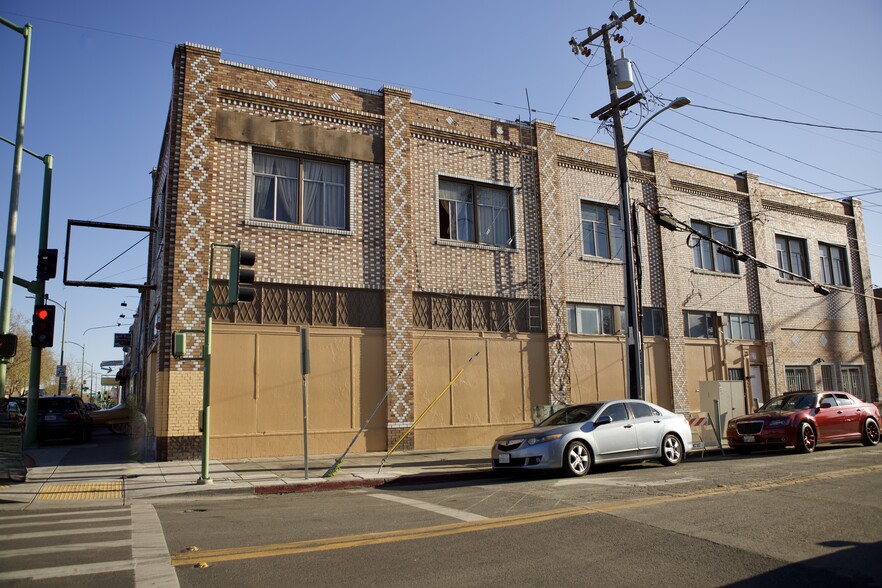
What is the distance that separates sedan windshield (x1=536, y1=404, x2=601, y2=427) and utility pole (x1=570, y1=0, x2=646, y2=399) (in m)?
2.98

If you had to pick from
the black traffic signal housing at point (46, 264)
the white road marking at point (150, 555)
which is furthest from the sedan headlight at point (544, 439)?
the black traffic signal housing at point (46, 264)

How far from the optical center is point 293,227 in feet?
54.6

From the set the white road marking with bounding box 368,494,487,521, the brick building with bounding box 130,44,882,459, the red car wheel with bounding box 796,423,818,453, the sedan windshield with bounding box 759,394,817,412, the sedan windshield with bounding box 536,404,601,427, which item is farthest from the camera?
the sedan windshield with bounding box 759,394,817,412

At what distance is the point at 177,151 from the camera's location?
51.0ft

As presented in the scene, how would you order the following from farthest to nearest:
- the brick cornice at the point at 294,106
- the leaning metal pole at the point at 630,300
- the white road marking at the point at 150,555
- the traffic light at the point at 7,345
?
the brick cornice at the point at 294,106, the leaning metal pole at the point at 630,300, the traffic light at the point at 7,345, the white road marking at the point at 150,555

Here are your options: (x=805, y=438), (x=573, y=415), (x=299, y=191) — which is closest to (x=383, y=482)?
(x=573, y=415)

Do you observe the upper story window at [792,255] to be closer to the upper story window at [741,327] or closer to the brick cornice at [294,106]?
the upper story window at [741,327]

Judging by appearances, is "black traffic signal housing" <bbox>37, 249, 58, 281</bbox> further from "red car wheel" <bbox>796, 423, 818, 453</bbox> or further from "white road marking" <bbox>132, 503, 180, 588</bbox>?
"red car wheel" <bbox>796, 423, 818, 453</bbox>

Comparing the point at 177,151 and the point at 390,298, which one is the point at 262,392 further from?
the point at 177,151

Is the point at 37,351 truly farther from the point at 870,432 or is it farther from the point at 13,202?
the point at 870,432

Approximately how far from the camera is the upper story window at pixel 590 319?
2102 cm

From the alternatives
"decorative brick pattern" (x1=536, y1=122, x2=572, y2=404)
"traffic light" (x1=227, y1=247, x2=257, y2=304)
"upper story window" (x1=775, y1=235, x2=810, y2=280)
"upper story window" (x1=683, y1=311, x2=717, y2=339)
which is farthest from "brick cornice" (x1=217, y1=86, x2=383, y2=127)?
"upper story window" (x1=775, y1=235, x2=810, y2=280)

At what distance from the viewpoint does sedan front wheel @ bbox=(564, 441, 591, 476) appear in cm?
1173

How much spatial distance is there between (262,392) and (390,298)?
419 centimetres
